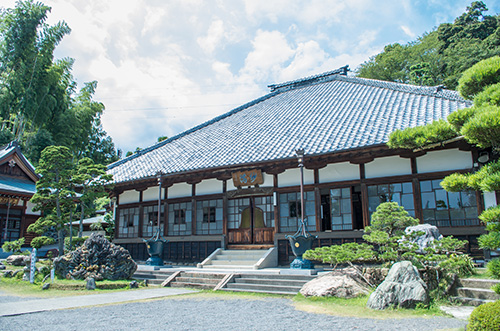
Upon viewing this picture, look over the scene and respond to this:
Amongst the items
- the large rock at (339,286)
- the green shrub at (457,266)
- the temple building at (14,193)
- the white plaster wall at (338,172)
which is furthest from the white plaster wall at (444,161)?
the temple building at (14,193)

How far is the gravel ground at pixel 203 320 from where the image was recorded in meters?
5.31

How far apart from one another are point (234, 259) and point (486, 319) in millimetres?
9366

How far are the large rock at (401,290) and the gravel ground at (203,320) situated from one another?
0.62m

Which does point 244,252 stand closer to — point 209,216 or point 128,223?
point 209,216

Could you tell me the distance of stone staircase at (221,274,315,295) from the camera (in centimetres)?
870

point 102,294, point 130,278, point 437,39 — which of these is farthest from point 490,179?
point 437,39

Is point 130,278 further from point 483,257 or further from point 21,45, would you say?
point 21,45

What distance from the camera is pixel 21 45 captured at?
24.9 m

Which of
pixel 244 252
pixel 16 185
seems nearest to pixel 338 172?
pixel 244 252

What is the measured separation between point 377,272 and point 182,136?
532 inches

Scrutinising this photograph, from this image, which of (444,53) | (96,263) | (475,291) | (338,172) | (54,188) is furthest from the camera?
(444,53)

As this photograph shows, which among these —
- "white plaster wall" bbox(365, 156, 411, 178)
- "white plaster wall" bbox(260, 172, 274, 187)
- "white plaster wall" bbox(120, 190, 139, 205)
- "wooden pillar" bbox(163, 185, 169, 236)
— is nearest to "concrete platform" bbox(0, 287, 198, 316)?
"white plaster wall" bbox(260, 172, 274, 187)

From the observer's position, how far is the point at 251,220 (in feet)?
43.8

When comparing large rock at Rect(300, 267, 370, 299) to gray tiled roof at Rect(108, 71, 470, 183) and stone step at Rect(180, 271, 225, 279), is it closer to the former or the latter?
stone step at Rect(180, 271, 225, 279)
